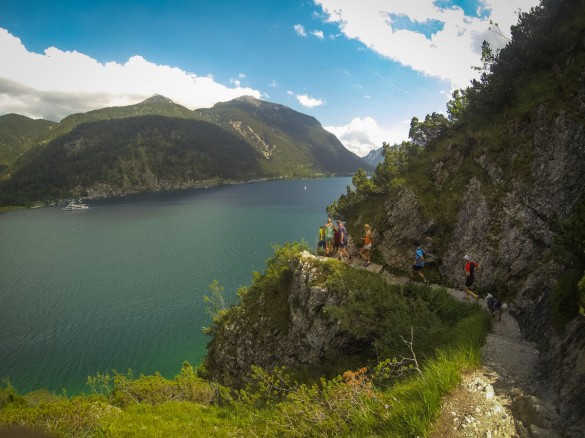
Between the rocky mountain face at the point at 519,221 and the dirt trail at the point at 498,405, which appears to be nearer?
the dirt trail at the point at 498,405

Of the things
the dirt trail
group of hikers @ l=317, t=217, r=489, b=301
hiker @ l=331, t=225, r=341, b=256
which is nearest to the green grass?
the dirt trail

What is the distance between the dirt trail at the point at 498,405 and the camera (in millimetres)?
7496

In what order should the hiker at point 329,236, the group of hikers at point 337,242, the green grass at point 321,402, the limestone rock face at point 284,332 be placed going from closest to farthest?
1. the green grass at point 321,402
2. the limestone rock face at point 284,332
3. the group of hikers at point 337,242
4. the hiker at point 329,236

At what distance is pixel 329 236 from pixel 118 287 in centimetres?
5821

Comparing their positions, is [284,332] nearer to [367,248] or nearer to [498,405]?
[367,248]

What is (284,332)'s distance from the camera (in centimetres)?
2753

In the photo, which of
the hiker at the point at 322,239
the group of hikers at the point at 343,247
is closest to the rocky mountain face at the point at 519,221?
the group of hikers at the point at 343,247

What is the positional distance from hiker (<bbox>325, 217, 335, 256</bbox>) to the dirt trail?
1540 centimetres

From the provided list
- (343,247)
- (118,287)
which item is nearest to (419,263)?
(343,247)

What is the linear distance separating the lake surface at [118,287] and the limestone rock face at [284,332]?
1347 cm

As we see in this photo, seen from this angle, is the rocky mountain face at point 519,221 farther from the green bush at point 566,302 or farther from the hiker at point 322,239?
the hiker at point 322,239

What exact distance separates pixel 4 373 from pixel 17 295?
30488 mm

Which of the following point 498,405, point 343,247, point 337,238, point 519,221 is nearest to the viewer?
point 498,405

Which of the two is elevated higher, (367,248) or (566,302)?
(566,302)
